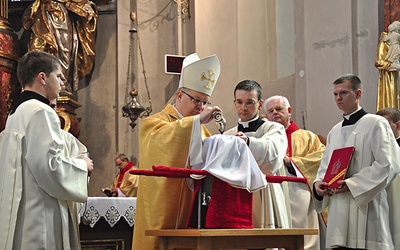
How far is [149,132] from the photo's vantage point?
4.74m

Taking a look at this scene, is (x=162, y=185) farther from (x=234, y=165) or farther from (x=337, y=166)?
(x=337, y=166)

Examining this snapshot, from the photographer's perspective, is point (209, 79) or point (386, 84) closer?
point (209, 79)

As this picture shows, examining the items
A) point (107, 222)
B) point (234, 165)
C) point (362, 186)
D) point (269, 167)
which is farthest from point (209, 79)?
point (107, 222)

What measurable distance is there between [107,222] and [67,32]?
416cm

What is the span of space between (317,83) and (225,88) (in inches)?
73.0

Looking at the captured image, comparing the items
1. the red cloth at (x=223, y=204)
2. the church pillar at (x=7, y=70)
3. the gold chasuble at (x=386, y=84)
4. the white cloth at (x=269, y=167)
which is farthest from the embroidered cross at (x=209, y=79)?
the church pillar at (x=7, y=70)

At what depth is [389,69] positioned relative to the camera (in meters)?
7.57

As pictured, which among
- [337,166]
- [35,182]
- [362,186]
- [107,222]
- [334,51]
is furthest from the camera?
[334,51]

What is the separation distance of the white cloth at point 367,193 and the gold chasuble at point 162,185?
126 centimetres

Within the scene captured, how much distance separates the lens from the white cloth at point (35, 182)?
4227 mm

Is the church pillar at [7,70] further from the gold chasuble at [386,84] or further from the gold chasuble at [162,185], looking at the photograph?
the gold chasuble at [162,185]

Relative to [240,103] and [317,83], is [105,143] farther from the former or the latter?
[240,103]

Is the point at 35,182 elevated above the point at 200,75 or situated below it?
below

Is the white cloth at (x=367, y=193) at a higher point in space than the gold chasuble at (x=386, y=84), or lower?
lower
